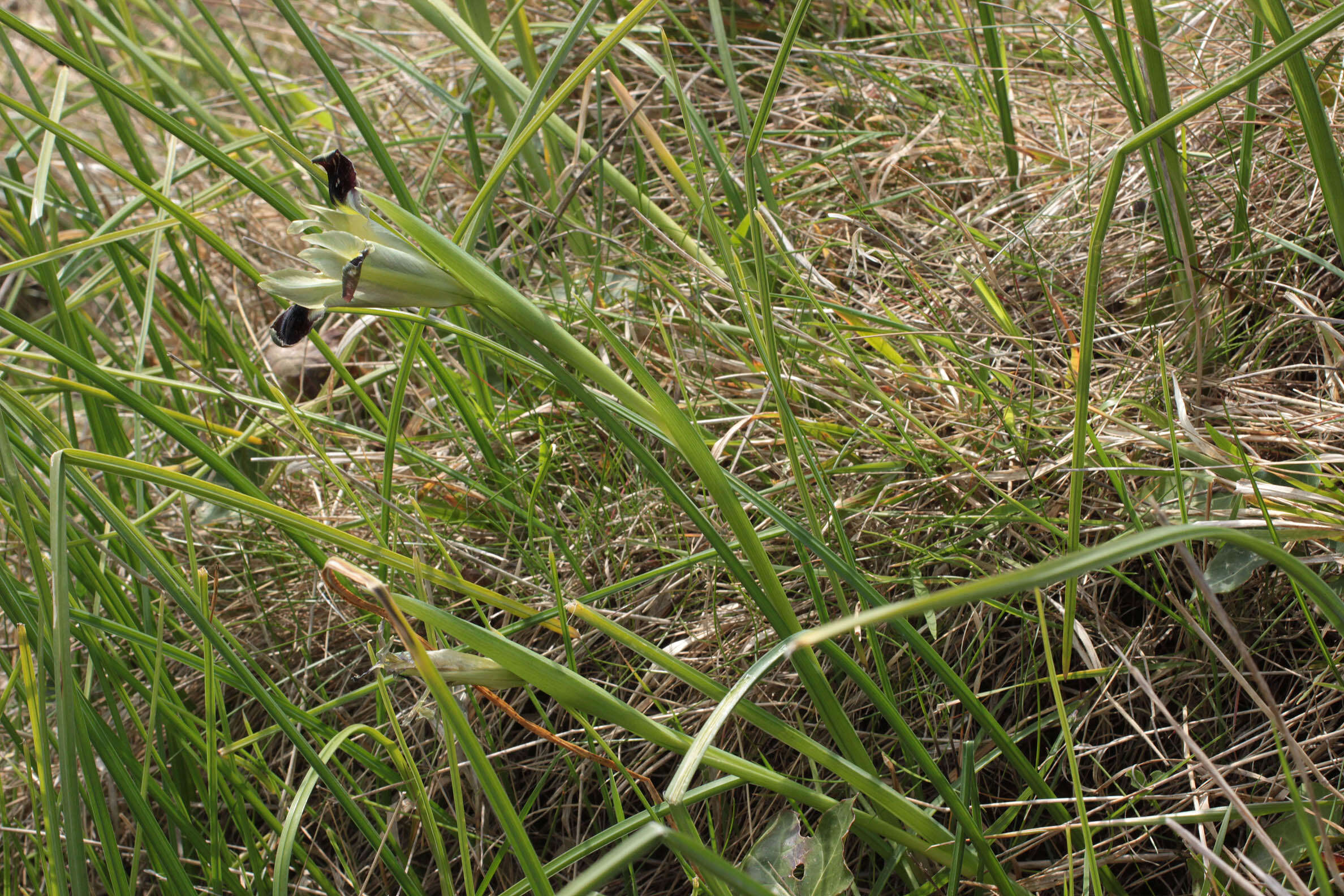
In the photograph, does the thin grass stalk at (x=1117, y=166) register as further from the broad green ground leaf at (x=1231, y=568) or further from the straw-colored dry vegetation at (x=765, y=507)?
the broad green ground leaf at (x=1231, y=568)

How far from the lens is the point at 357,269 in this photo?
0.53 metres

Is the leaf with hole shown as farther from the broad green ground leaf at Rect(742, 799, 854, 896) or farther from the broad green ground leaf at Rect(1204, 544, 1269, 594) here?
the broad green ground leaf at Rect(742, 799, 854, 896)

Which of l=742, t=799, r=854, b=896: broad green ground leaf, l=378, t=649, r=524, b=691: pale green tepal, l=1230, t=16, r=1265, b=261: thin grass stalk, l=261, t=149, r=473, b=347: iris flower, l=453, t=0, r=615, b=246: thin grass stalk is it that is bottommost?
l=742, t=799, r=854, b=896: broad green ground leaf

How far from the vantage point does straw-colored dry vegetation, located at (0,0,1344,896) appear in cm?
75

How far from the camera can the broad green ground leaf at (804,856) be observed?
27.5 inches

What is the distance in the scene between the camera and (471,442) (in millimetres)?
1252

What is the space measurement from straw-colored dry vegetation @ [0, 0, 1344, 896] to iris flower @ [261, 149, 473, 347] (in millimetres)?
37

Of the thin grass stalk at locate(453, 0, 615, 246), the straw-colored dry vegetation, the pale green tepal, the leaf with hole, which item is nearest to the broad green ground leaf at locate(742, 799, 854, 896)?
the straw-colored dry vegetation

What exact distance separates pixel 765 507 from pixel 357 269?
0.40 meters

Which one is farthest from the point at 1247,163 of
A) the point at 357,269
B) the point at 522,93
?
the point at 357,269

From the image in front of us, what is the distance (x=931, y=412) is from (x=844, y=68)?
0.76 m

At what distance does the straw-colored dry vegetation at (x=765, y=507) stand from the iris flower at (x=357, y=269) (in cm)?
4

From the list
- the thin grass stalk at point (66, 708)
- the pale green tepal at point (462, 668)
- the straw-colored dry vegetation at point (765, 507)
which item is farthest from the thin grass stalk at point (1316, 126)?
the thin grass stalk at point (66, 708)

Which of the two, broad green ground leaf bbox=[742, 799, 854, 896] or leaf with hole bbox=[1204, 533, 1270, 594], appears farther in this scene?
leaf with hole bbox=[1204, 533, 1270, 594]
